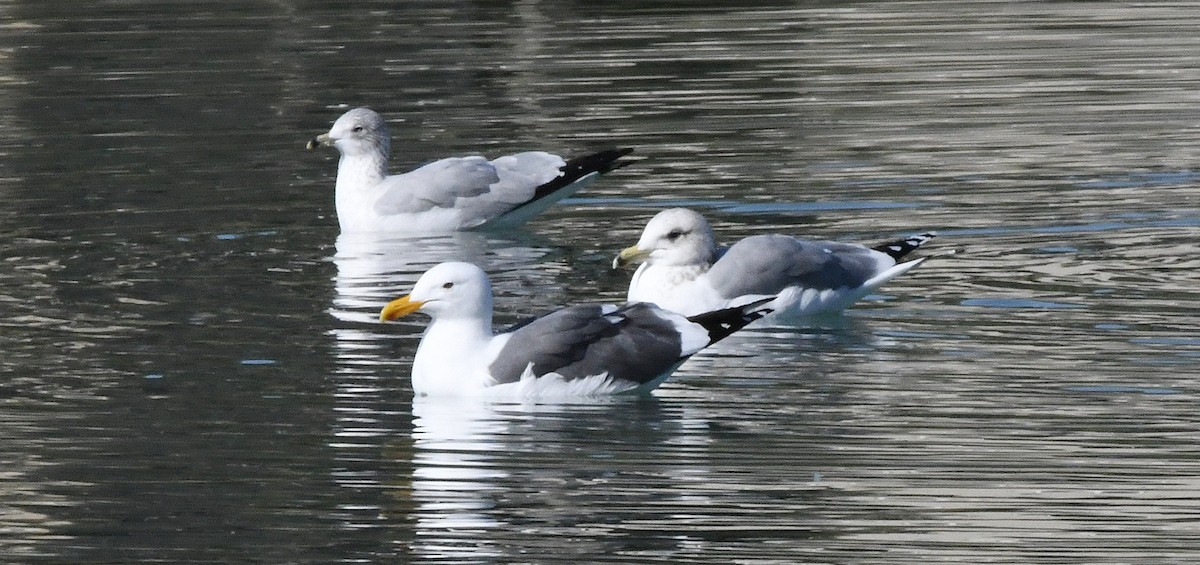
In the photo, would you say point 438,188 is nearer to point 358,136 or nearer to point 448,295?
point 358,136

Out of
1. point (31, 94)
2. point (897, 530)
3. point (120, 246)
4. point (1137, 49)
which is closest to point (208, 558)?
point (897, 530)

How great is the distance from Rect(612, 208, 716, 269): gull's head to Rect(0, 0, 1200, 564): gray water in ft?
2.21

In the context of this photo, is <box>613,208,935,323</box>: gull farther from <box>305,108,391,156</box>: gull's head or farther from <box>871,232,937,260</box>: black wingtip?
<box>305,108,391,156</box>: gull's head

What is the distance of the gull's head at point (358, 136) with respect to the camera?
1555cm

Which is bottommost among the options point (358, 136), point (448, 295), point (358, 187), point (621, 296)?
point (621, 296)

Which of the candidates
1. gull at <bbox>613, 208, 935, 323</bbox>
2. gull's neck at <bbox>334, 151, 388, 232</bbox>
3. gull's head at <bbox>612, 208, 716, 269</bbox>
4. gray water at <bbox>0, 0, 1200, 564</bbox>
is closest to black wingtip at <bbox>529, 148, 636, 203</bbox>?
gray water at <bbox>0, 0, 1200, 564</bbox>

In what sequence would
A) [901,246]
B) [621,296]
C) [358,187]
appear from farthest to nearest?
[358,187]
[621,296]
[901,246]

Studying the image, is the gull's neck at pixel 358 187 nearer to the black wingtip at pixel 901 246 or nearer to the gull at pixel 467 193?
the gull at pixel 467 193

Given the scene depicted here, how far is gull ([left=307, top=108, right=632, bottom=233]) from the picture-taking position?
14883mm

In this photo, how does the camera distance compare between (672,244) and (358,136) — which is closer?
(672,244)

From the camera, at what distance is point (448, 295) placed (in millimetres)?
10344

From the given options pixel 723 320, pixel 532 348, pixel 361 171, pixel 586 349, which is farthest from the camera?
pixel 361 171

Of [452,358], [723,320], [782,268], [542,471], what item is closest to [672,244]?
[782,268]

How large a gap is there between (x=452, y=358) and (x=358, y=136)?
559 cm
